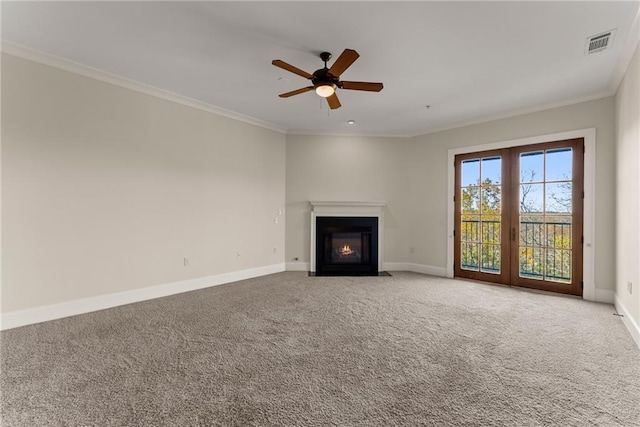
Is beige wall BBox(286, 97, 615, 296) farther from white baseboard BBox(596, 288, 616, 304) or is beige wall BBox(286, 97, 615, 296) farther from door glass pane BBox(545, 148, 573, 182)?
white baseboard BBox(596, 288, 616, 304)

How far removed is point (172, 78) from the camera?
12.7 feet

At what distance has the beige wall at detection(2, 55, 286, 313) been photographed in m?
3.19

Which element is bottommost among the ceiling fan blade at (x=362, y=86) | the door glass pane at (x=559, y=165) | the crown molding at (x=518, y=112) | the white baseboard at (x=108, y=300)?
the white baseboard at (x=108, y=300)

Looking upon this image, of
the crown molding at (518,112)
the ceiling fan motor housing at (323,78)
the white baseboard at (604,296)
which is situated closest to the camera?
the ceiling fan motor housing at (323,78)

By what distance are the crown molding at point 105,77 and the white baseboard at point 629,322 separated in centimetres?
574

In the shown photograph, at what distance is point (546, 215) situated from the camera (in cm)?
469

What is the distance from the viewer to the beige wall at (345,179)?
626 cm

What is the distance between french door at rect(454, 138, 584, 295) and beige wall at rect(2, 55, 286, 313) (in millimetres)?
4011

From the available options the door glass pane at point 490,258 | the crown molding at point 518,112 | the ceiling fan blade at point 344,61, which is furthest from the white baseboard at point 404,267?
the ceiling fan blade at point 344,61

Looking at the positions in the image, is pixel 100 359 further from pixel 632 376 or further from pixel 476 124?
pixel 476 124

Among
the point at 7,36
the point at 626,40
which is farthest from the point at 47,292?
the point at 626,40

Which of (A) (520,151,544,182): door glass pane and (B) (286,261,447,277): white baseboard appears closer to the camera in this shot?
(A) (520,151,544,182): door glass pane

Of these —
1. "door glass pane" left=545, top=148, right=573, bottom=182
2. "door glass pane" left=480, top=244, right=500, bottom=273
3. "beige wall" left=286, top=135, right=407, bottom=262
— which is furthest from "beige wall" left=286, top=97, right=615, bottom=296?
"door glass pane" left=545, top=148, right=573, bottom=182

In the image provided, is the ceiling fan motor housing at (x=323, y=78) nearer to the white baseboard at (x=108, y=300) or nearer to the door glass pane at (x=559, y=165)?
the white baseboard at (x=108, y=300)
